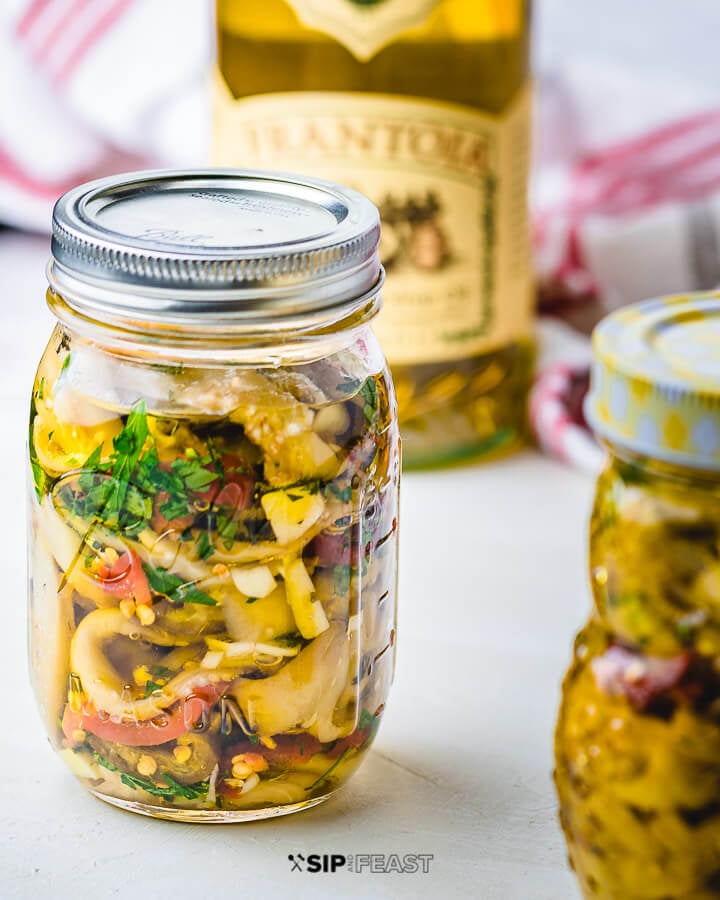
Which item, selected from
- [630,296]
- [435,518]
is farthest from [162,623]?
[630,296]

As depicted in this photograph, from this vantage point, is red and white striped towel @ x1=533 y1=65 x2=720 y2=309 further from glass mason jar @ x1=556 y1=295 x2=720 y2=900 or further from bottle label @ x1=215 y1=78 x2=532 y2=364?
glass mason jar @ x1=556 y1=295 x2=720 y2=900

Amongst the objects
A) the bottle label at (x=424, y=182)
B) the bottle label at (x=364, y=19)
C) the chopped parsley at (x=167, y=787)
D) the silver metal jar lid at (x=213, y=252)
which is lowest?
the chopped parsley at (x=167, y=787)

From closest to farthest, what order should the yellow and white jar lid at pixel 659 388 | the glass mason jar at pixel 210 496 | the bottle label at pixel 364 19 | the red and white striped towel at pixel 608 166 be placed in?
the yellow and white jar lid at pixel 659 388
the glass mason jar at pixel 210 496
the bottle label at pixel 364 19
the red and white striped towel at pixel 608 166

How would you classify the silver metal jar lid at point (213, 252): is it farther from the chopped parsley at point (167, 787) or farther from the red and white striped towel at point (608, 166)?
the red and white striped towel at point (608, 166)

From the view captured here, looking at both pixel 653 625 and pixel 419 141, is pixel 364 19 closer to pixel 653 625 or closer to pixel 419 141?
pixel 419 141

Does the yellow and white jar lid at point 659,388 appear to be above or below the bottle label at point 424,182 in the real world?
above

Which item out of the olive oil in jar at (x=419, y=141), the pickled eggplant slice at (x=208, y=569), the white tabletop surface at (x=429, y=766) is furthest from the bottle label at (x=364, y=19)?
the pickled eggplant slice at (x=208, y=569)

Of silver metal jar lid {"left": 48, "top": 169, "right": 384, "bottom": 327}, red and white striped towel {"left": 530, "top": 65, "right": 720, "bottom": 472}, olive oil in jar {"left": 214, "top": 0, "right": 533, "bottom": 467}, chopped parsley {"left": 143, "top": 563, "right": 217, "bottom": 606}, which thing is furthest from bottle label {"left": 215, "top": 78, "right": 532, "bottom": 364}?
chopped parsley {"left": 143, "top": 563, "right": 217, "bottom": 606}

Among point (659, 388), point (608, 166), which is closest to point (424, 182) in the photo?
point (608, 166)
